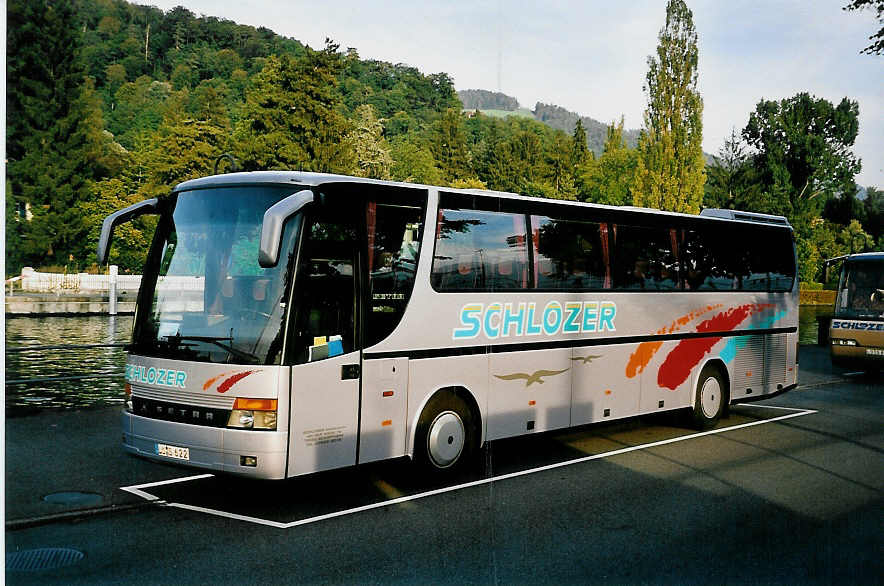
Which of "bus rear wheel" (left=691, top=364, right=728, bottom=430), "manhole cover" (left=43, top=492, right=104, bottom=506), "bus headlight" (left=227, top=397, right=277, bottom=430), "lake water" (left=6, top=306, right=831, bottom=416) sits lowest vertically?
"lake water" (left=6, top=306, right=831, bottom=416)

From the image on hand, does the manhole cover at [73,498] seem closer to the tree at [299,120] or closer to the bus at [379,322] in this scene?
the bus at [379,322]

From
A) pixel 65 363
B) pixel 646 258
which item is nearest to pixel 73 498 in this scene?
pixel 646 258

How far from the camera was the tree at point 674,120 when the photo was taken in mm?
55375

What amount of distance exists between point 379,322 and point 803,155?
269ft

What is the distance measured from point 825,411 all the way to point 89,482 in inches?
490

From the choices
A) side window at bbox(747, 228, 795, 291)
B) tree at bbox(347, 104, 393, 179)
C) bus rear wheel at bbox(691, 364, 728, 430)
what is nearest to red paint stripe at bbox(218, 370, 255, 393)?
bus rear wheel at bbox(691, 364, 728, 430)

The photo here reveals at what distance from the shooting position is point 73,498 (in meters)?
8.40

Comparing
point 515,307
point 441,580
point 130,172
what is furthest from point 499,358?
point 130,172

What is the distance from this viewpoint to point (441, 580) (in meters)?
6.25

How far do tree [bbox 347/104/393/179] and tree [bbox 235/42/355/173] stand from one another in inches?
87.5

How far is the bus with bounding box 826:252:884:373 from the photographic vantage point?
21.0m

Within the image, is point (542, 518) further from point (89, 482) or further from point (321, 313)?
point (89, 482)

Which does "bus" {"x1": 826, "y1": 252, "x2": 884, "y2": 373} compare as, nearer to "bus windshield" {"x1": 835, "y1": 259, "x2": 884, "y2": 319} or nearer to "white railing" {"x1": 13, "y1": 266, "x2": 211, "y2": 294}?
"bus windshield" {"x1": 835, "y1": 259, "x2": 884, "y2": 319}

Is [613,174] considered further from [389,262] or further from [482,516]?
[482,516]
